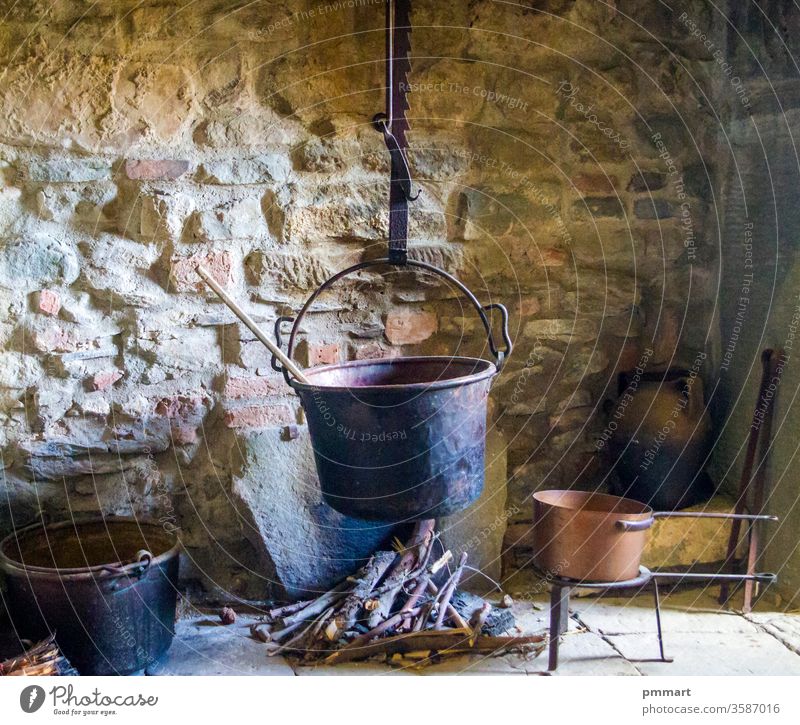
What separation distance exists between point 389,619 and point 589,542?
465mm

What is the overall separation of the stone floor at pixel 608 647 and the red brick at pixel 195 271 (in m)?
0.75

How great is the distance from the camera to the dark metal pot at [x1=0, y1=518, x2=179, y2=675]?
1525mm

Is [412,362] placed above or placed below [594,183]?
below

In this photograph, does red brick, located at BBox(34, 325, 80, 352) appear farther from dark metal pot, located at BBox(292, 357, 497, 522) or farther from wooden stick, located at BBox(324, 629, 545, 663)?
wooden stick, located at BBox(324, 629, 545, 663)

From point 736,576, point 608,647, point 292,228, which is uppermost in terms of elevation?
point 292,228

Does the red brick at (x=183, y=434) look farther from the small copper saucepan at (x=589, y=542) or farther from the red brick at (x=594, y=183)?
the red brick at (x=594, y=183)

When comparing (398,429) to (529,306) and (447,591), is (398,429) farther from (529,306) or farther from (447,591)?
(529,306)

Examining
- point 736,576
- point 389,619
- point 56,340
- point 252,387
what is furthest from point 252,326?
point 736,576

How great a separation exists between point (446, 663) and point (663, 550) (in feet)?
2.23

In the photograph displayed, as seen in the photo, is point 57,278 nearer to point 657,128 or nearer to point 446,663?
point 446,663

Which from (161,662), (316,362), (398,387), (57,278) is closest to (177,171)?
→ (57,278)

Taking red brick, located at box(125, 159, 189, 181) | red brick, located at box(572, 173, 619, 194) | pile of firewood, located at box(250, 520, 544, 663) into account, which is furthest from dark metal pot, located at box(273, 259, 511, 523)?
red brick, located at box(572, 173, 619, 194)

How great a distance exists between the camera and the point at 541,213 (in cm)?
206

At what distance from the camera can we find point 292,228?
190 cm
